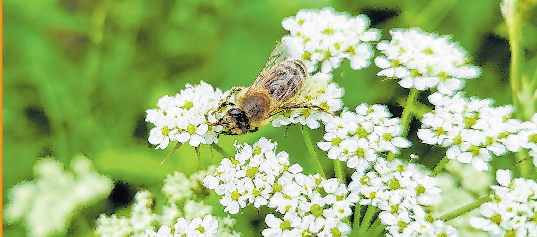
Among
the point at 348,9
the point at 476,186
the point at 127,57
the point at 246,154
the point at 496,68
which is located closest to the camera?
the point at 246,154

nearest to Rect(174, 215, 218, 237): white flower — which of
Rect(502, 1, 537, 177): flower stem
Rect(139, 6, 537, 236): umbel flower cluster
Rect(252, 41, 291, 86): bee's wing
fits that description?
Rect(139, 6, 537, 236): umbel flower cluster

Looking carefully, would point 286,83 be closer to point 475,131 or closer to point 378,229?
point 378,229

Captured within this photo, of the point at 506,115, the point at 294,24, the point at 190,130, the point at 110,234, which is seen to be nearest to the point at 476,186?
the point at 506,115

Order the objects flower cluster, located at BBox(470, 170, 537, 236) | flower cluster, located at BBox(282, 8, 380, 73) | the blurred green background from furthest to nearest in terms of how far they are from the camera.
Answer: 1. the blurred green background
2. flower cluster, located at BBox(282, 8, 380, 73)
3. flower cluster, located at BBox(470, 170, 537, 236)

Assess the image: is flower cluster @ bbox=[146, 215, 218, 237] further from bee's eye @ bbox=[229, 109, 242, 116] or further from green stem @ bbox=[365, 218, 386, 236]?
green stem @ bbox=[365, 218, 386, 236]

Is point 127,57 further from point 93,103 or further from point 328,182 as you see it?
point 328,182
